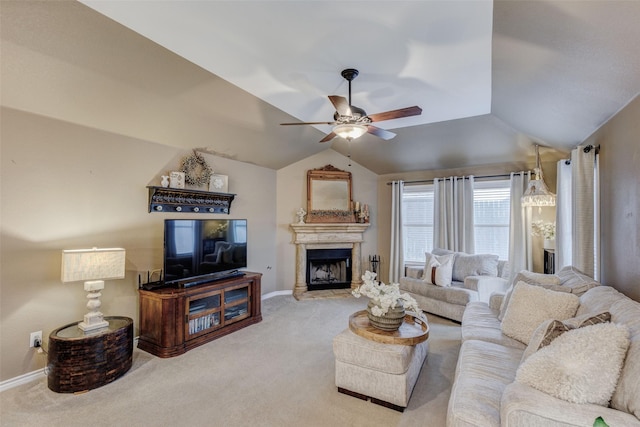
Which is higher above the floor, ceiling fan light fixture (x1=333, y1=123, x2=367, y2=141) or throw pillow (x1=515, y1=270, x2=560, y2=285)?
ceiling fan light fixture (x1=333, y1=123, x2=367, y2=141)

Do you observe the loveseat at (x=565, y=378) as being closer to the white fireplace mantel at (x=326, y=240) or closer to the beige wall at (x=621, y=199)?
the beige wall at (x=621, y=199)

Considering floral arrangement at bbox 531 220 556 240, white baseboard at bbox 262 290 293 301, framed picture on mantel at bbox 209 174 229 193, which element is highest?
framed picture on mantel at bbox 209 174 229 193

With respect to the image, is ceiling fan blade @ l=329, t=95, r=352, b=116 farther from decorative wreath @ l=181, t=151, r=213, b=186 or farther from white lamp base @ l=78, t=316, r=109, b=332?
white lamp base @ l=78, t=316, r=109, b=332

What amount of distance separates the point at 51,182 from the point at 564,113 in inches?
199

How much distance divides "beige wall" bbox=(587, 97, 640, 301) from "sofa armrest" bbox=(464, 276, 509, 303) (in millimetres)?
1521

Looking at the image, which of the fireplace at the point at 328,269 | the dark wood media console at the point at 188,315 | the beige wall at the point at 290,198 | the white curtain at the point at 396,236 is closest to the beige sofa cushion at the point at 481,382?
the dark wood media console at the point at 188,315

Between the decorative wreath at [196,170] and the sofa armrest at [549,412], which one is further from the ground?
the decorative wreath at [196,170]

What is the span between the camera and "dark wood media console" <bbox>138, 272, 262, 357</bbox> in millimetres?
3189

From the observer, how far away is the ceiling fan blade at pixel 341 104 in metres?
2.60

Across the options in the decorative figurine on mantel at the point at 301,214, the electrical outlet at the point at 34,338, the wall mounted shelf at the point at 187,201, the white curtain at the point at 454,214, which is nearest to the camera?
the electrical outlet at the point at 34,338

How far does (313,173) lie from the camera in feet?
19.7

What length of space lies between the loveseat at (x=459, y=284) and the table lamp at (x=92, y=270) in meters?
4.04

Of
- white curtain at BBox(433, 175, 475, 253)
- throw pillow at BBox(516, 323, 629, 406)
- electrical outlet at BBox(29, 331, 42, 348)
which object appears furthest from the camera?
white curtain at BBox(433, 175, 475, 253)

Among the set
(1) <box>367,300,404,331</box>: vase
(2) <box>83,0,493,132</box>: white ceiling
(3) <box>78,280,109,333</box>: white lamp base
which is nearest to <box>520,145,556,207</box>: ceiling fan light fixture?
(2) <box>83,0,493,132</box>: white ceiling
